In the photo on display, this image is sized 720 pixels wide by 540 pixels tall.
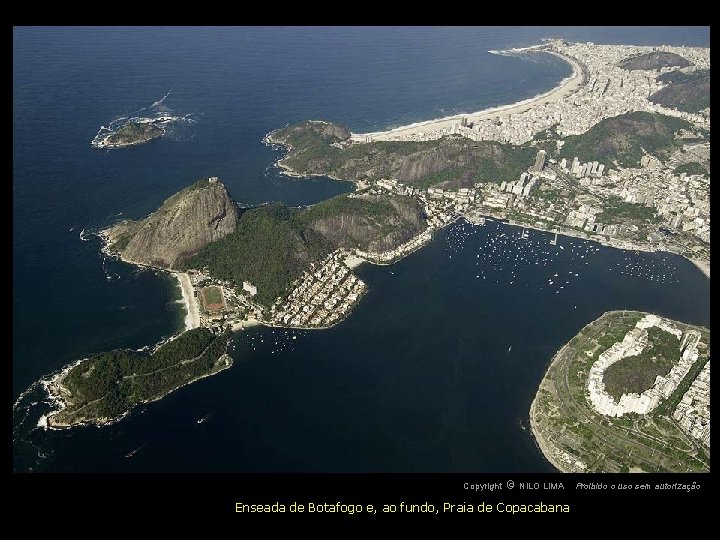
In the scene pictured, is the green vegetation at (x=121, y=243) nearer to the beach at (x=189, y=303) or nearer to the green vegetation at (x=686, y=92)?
the beach at (x=189, y=303)

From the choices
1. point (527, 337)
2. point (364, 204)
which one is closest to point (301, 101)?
point (364, 204)

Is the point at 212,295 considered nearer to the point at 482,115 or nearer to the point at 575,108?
the point at 482,115

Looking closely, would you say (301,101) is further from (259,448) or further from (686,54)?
(686,54)

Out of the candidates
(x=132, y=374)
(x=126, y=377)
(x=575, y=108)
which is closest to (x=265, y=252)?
(x=132, y=374)

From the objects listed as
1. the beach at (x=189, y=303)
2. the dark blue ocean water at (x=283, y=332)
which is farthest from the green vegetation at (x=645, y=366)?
the beach at (x=189, y=303)

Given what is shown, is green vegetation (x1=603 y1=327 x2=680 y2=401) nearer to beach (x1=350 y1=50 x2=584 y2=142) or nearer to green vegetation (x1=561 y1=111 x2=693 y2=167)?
green vegetation (x1=561 y1=111 x2=693 y2=167)
